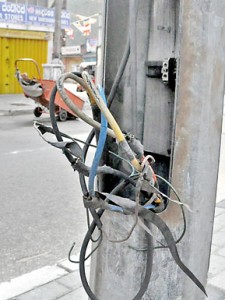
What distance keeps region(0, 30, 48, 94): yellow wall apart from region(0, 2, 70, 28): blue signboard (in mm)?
604

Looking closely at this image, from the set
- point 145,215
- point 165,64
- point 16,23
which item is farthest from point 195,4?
point 16,23

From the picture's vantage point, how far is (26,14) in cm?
1952

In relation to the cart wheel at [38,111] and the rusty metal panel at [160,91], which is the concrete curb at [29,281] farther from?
the cart wheel at [38,111]

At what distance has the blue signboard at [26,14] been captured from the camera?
19.0 meters

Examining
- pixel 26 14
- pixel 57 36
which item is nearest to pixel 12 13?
pixel 26 14

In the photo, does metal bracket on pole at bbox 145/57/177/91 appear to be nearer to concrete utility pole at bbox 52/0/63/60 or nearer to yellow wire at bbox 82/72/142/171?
yellow wire at bbox 82/72/142/171

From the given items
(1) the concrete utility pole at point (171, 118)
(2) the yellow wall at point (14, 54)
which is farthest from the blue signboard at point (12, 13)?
(1) the concrete utility pole at point (171, 118)

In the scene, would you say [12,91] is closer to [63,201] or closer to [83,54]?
[63,201]

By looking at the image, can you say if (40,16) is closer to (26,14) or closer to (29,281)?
(26,14)

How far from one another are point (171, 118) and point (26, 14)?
1869 centimetres

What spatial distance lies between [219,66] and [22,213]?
12.5 feet

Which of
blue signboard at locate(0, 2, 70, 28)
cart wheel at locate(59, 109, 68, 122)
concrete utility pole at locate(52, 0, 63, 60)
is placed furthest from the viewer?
blue signboard at locate(0, 2, 70, 28)

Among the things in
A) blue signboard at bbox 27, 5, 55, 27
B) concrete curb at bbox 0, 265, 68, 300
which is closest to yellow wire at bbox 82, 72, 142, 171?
concrete curb at bbox 0, 265, 68, 300

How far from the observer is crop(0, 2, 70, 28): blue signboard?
19.0 metres
